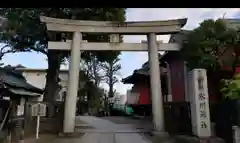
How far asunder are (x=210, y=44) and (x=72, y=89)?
20.6ft

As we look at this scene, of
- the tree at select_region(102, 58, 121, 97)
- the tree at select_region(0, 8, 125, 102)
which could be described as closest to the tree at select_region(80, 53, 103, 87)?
the tree at select_region(102, 58, 121, 97)

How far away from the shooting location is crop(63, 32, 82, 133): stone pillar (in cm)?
1135

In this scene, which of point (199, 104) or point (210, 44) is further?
point (210, 44)

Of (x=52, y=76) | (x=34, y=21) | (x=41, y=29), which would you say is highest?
(x=34, y=21)

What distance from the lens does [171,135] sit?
11.3 m

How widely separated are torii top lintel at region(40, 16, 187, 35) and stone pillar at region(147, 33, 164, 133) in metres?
0.43

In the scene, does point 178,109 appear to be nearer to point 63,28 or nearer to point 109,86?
point 63,28

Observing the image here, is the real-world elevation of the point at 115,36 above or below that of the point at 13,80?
above

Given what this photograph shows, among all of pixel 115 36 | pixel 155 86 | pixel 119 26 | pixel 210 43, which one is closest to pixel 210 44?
pixel 210 43

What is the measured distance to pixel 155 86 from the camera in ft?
39.0

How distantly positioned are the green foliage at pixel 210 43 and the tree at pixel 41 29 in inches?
207

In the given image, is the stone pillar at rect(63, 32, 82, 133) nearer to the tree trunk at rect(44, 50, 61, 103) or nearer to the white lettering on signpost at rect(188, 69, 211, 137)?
the tree trunk at rect(44, 50, 61, 103)

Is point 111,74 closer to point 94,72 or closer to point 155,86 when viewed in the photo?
point 94,72
